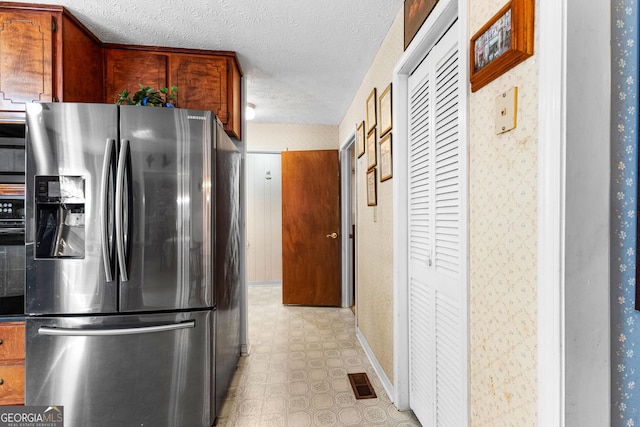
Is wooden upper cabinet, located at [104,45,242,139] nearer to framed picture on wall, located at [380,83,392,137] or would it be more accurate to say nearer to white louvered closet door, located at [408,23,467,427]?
framed picture on wall, located at [380,83,392,137]

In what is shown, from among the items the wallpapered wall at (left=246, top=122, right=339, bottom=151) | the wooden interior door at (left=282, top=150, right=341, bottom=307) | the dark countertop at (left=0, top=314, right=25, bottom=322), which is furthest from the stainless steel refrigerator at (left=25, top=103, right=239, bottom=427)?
the wallpapered wall at (left=246, top=122, right=339, bottom=151)

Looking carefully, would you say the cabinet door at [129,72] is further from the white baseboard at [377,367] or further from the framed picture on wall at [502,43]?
the white baseboard at [377,367]

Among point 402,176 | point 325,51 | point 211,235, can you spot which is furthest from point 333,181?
point 211,235

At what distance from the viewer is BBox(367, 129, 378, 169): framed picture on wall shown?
218 centimetres

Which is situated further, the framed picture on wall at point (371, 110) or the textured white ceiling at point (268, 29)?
the framed picture on wall at point (371, 110)

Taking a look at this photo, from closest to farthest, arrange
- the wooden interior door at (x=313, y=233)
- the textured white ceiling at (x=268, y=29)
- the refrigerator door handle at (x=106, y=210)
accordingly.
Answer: the refrigerator door handle at (x=106, y=210) < the textured white ceiling at (x=268, y=29) < the wooden interior door at (x=313, y=233)

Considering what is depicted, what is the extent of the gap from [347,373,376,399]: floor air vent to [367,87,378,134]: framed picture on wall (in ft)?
6.37

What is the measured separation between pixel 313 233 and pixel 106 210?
2.58m

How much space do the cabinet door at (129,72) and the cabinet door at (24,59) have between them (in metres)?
0.41

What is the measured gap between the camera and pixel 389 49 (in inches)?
73.4

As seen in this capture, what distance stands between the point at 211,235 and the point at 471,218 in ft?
4.29

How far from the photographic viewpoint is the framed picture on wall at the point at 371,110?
7.09ft

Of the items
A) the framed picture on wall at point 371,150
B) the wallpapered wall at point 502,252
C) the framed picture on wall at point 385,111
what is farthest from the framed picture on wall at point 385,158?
the wallpapered wall at point 502,252

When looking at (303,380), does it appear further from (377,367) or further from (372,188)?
(372,188)
